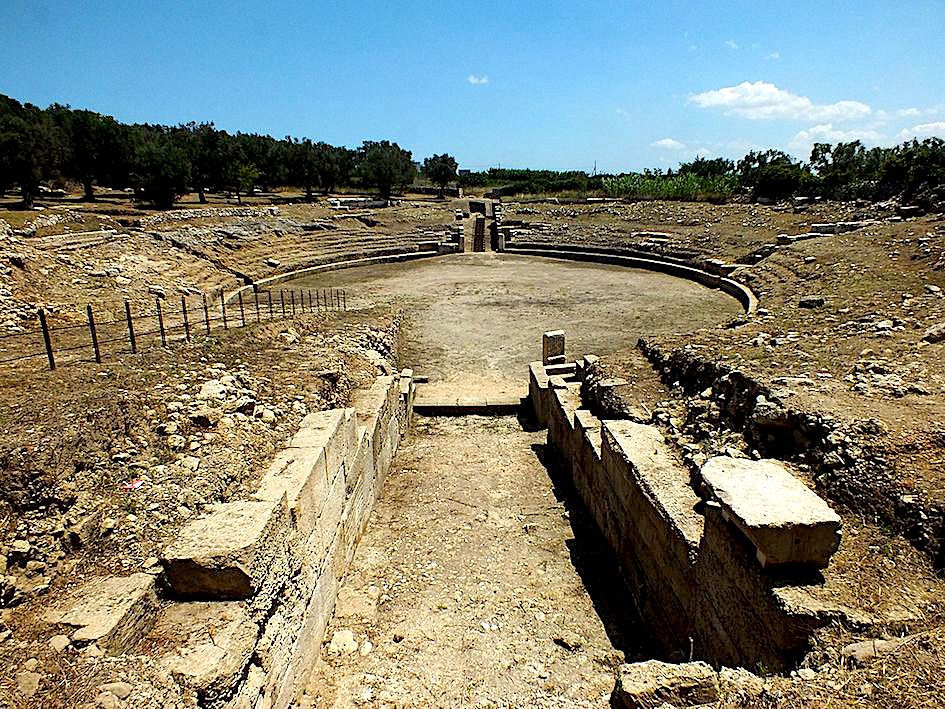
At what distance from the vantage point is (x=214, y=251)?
27.0 m

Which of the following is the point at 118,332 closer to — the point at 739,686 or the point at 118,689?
the point at 118,689

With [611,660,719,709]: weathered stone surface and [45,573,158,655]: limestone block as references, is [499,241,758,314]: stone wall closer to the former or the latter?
[611,660,719,709]: weathered stone surface

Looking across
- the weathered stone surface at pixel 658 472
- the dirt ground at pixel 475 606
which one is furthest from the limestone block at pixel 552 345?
the weathered stone surface at pixel 658 472

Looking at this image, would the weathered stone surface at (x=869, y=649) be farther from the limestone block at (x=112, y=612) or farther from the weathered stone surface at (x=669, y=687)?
the limestone block at (x=112, y=612)

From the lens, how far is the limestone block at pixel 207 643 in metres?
3.99

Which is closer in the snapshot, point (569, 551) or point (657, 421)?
point (569, 551)

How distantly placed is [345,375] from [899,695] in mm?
8895

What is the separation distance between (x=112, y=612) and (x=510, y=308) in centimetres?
1872

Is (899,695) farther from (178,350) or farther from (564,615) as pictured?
(178,350)

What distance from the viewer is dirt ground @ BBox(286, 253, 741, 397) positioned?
15641mm

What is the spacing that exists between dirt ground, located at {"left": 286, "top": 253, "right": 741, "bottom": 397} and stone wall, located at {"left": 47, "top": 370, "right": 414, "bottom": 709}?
287 inches

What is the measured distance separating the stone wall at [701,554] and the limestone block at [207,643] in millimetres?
3725

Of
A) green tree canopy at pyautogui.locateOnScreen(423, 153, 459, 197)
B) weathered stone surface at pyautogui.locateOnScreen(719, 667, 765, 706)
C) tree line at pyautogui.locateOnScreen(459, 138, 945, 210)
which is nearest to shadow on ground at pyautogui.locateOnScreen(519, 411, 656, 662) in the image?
weathered stone surface at pyautogui.locateOnScreen(719, 667, 765, 706)

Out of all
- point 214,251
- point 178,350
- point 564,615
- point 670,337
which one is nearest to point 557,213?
point 214,251
